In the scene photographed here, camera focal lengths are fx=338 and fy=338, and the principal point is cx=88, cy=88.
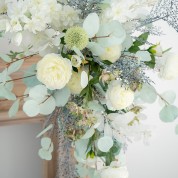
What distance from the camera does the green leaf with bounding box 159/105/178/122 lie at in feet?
2.30

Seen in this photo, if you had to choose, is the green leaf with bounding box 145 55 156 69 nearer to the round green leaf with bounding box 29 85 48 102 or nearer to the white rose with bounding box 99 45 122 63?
the white rose with bounding box 99 45 122 63

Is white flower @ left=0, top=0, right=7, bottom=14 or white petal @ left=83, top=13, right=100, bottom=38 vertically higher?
white flower @ left=0, top=0, right=7, bottom=14

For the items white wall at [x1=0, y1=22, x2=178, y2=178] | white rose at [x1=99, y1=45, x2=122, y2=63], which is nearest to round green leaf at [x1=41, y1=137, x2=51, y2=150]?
white rose at [x1=99, y1=45, x2=122, y2=63]

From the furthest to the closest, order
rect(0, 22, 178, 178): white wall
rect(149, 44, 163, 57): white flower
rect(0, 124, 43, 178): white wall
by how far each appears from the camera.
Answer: rect(0, 22, 178, 178): white wall, rect(0, 124, 43, 178): white wall, rect(149, 44, 163, 57): white flower

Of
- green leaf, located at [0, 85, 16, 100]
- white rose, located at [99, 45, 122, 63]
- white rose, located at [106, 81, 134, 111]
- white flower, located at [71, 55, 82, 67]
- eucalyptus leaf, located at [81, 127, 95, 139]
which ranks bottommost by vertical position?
eucalyptus leaf, located at [81, 127, 95, 139]

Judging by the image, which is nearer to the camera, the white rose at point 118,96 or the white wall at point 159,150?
the white rose at point 118,96

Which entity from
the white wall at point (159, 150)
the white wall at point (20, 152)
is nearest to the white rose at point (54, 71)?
the white wall at point (20, 152)

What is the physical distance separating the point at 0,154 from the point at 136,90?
0.80 meters

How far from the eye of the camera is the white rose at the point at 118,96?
648mm

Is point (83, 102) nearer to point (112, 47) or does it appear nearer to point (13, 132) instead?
point (112, 47)

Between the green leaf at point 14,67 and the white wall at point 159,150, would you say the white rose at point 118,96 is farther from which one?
the white wall at point 159,150

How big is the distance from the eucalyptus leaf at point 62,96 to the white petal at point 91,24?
125 millimetres

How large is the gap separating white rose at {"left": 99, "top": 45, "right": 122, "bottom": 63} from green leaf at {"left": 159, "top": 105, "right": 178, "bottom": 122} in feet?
0.49

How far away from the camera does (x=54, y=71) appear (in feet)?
2.02
